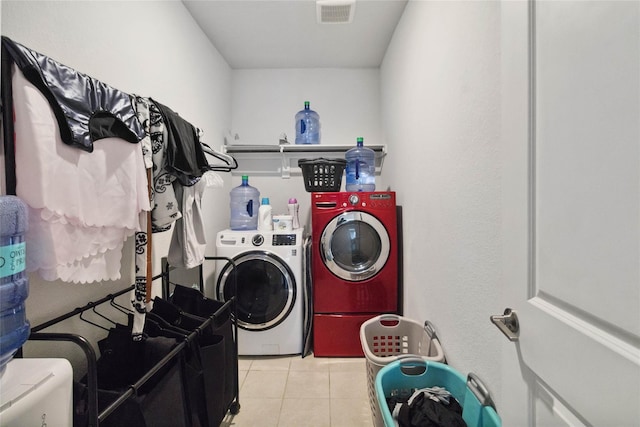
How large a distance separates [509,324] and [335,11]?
7.54 feet

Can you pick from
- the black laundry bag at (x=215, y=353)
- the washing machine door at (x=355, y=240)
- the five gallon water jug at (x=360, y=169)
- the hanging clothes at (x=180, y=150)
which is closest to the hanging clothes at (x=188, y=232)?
the hanging clothes at (x=180, y=150)

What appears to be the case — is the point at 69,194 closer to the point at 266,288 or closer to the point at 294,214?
the point at 266,288

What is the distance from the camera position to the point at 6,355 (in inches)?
23.4

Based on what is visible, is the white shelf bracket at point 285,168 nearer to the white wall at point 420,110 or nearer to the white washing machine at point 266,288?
the white wall at point 420,110

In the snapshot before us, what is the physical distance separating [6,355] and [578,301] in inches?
43.6

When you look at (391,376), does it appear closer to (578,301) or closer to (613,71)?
(578,301)

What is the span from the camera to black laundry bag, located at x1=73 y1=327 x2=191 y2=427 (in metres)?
0.97

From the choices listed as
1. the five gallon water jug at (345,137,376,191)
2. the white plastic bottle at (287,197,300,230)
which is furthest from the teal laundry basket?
the five gallon water jug at (345,137,376,191)

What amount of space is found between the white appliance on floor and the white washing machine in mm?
1626

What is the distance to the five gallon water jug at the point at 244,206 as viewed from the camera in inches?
107

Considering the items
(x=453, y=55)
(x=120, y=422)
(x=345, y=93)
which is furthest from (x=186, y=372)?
(x=345, y=93)

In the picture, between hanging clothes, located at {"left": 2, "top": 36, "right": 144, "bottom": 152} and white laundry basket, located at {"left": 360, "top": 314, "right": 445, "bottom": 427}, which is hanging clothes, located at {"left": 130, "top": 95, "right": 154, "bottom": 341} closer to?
hanging clothes, located at {"left": 2, "top": 36, "right": 144, "bottom": 152}

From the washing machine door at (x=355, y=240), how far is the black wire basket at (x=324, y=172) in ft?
1.24

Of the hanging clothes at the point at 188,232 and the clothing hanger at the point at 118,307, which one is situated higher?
the hanging clothes at the point at 188,232
